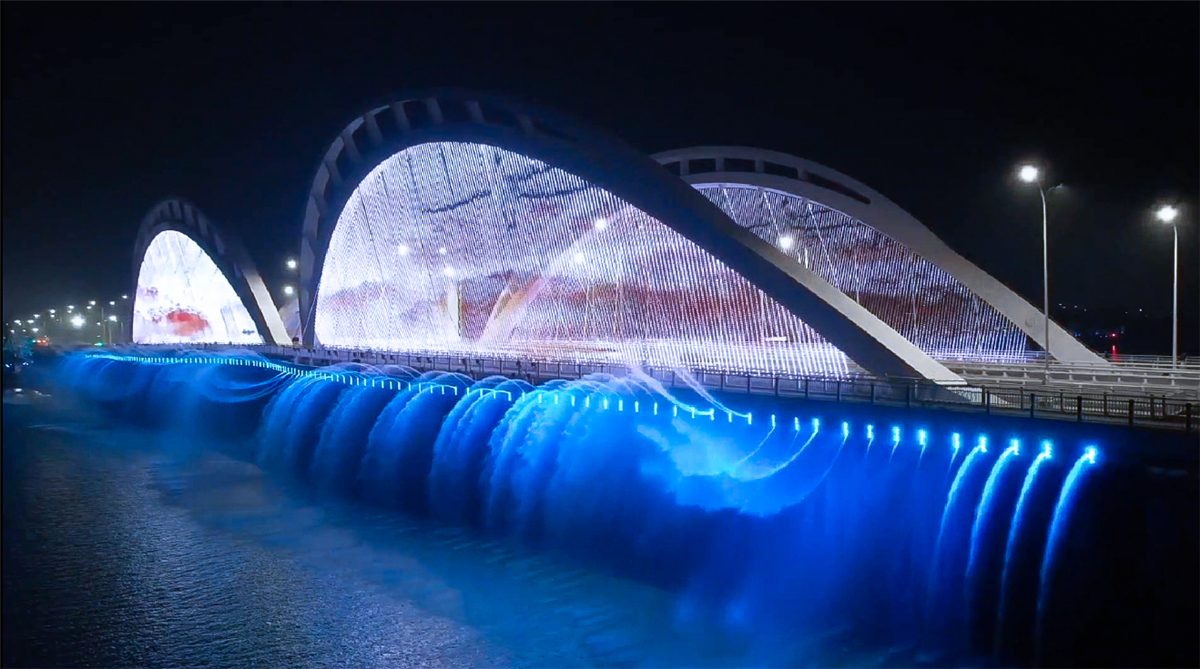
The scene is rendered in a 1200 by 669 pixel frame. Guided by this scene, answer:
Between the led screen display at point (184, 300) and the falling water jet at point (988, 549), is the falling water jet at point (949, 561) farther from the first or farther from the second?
the led screen display at point (184, 300)

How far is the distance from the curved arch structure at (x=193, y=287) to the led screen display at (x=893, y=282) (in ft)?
91.7

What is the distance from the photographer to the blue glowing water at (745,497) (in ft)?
34.4

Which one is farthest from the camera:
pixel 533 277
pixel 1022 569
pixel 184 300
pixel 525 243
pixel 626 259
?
pixel 184 300

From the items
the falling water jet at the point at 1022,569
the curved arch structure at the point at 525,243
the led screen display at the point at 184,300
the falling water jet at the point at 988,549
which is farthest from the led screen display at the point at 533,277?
the led screen display at the point at 184,300

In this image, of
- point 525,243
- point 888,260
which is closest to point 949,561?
point 888,260

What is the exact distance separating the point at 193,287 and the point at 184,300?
227 centimetres

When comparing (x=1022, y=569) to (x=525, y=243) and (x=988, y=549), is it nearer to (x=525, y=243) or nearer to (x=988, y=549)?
(x=988, y=549)

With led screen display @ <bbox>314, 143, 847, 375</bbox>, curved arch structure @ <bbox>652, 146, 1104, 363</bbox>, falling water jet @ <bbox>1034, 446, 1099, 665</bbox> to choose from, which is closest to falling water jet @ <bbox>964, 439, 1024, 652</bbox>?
falling water jet @ <bbox>1034, 446, 1099, 665</bbox>

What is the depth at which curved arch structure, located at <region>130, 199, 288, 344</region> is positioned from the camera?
43.9 m

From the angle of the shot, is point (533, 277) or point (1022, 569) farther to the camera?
point (533, 277)

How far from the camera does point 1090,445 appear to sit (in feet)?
32.3

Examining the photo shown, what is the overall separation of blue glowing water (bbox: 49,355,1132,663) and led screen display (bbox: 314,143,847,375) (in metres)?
1.90

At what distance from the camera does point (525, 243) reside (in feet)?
74.3

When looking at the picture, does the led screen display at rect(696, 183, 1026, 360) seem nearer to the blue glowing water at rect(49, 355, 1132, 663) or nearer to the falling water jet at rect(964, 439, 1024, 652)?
the blue glowing water at rect(49, 355, 1132, 663)
